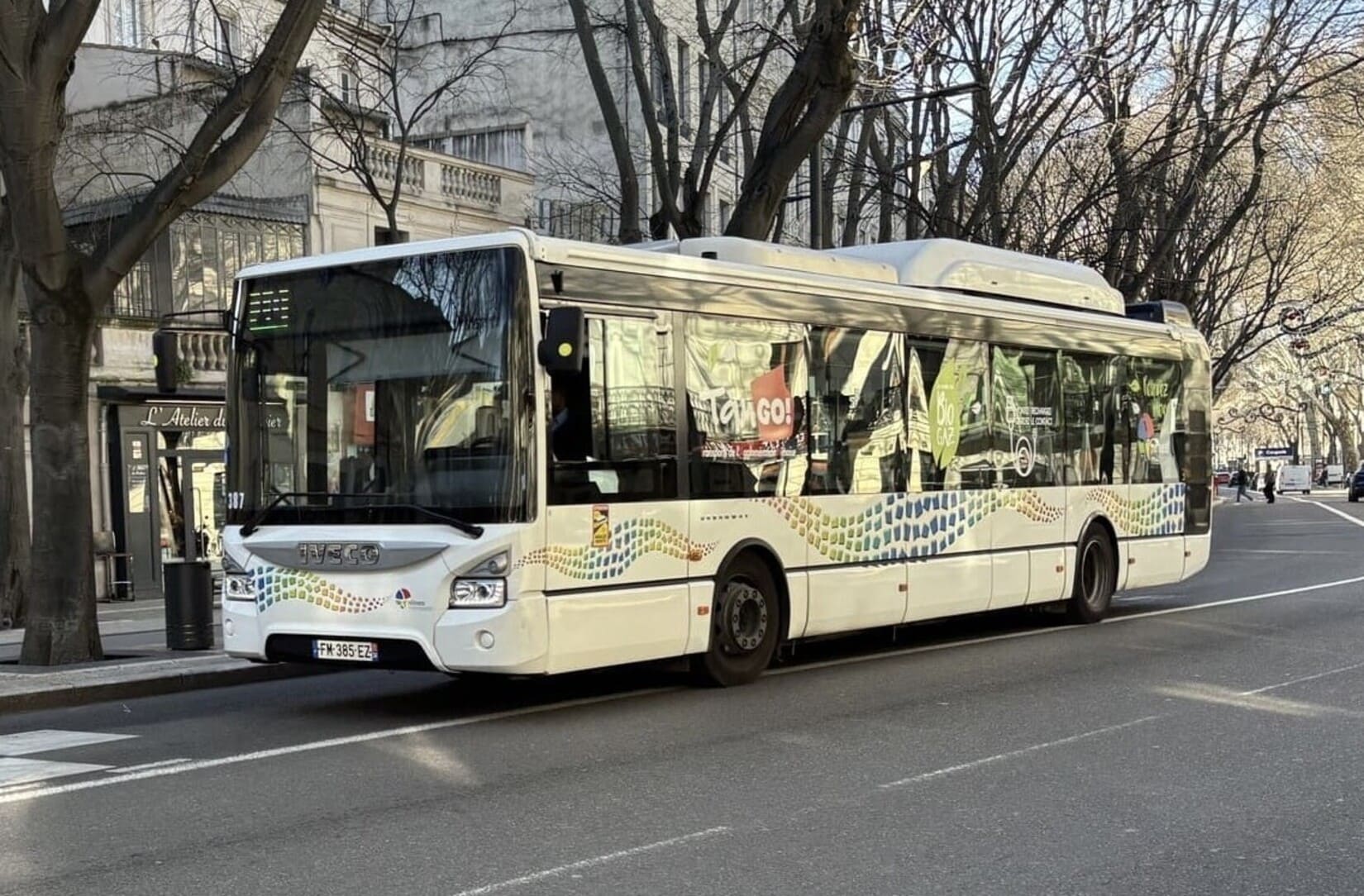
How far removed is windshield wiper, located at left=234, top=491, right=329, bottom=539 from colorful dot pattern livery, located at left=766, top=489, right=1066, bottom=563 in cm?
321

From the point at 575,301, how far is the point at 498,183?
19.1 metres

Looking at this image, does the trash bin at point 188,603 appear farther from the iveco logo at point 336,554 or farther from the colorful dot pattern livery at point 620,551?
the colorful dot pattern livery at point 620,551

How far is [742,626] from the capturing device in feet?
36.6

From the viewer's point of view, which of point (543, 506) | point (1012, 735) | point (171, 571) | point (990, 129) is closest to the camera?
point (1012, 735)

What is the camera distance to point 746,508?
11.1 metres

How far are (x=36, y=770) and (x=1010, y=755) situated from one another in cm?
515

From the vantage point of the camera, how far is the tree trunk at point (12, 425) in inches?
674

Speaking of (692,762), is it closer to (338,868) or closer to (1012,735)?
(1012,735)

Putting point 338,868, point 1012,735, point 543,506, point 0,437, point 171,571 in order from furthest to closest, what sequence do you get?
point 0,437 → point 171,571 → point 543,506 → point 1012,735 → point 338,868

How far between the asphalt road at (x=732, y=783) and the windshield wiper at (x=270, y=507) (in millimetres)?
1234

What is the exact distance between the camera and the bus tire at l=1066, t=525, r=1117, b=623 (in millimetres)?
15164

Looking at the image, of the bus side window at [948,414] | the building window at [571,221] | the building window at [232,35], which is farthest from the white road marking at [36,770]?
the building window at [571,221]

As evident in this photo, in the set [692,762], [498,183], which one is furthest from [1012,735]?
[498,183]

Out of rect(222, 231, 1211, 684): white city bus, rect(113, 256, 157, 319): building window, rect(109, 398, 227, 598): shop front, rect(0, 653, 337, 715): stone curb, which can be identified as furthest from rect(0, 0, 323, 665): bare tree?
rect(109, 398, 227, 598): shop front
